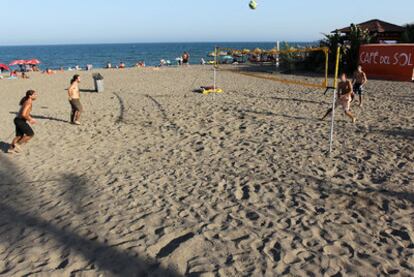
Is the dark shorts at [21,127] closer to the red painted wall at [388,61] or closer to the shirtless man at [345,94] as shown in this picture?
the shirtless man at [345,94]

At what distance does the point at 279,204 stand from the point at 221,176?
1.23m

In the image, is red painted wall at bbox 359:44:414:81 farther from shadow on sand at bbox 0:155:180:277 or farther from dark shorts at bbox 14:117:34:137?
dark shorts at bbox 14:117:34:137

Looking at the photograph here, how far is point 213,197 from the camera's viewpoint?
4816mm

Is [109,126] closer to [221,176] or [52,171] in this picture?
[52,171]

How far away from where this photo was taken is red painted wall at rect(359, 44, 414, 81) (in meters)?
14.4

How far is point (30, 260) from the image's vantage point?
358 centimetres

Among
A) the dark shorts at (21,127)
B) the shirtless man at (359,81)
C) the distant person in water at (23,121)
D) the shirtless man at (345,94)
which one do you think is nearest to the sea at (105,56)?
the shirtless man at (359,81)

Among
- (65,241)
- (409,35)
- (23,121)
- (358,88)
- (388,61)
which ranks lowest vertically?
(65,241)

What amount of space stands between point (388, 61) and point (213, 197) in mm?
13803

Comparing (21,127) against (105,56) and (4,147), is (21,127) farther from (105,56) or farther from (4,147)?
(105,56)

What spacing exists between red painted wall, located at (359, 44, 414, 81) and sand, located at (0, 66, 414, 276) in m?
6.14

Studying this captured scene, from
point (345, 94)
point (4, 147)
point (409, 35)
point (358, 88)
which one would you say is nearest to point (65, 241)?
point (4, 147)

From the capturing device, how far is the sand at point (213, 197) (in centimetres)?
349

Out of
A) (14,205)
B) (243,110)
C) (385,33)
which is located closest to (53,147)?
(14,205)
